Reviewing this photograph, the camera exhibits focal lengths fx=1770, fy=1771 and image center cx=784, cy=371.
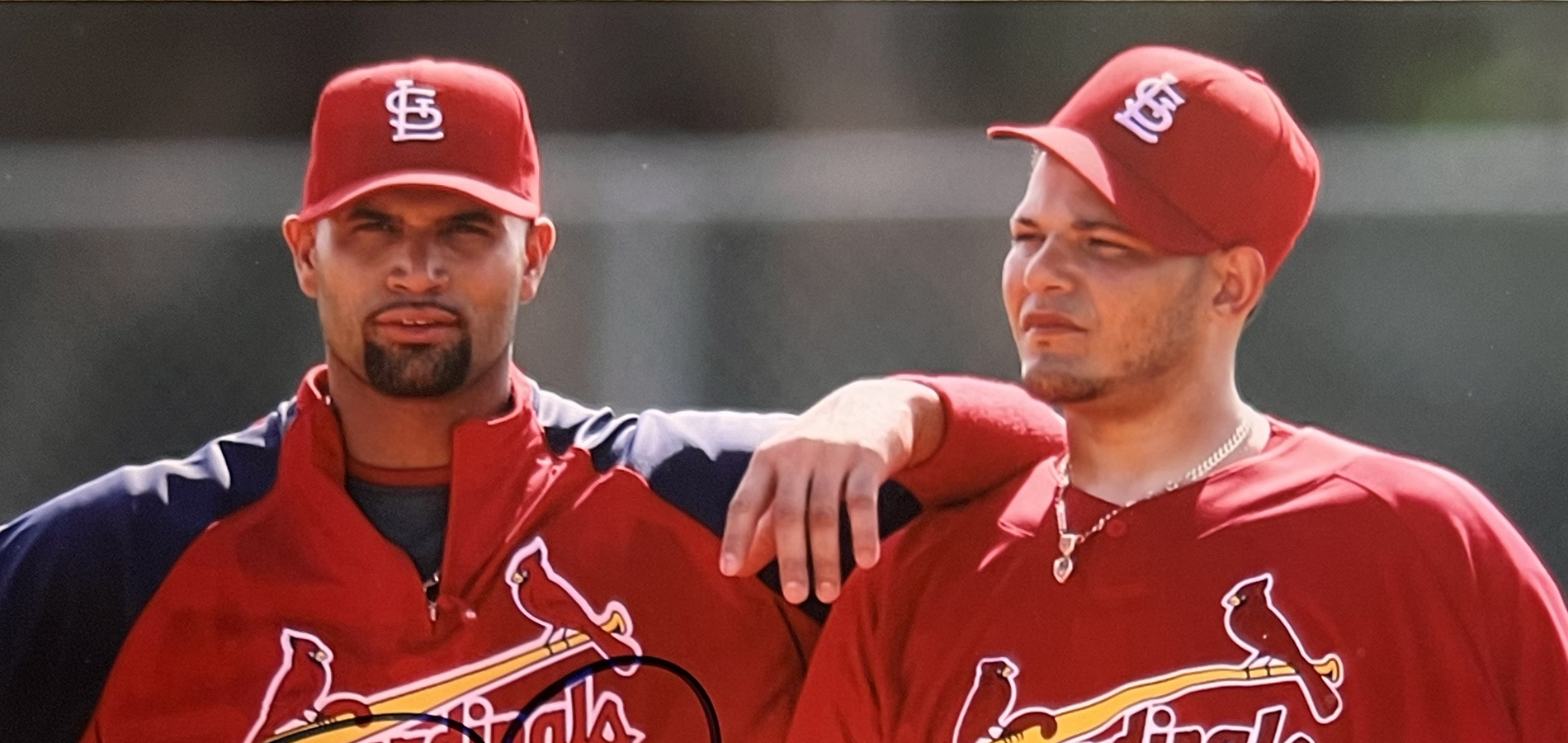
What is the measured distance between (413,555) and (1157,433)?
0.66 m

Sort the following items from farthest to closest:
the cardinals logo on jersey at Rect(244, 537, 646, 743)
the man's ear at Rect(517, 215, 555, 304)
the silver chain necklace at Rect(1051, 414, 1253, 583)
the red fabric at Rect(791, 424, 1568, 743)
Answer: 1. the man's ear at Rect(517, 215, 555, 304)
2. the cardinals logo on jersey at Rect(244, 537, 646, 743)
3. the silver chain necklace at Rect(1051, 414, 1253, 583)
4. the red fabric at Rect(791, 424, 1568, 743)

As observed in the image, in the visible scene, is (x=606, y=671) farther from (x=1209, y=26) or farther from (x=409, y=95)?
(x=1209, y=26)

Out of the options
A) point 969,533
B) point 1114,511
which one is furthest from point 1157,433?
point 969,533

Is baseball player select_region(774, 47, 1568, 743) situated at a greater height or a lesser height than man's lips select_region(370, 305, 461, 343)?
lesser

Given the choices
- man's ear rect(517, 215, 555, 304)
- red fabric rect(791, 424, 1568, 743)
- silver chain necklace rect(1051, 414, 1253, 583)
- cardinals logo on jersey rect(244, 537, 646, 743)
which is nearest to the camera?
red fabric rect(791, 424, 1568, 743)

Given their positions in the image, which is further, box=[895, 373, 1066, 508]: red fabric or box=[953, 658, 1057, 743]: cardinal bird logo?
box=[895, 373, 1066, 508]: red fabric

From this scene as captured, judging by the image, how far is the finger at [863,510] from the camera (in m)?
1.36

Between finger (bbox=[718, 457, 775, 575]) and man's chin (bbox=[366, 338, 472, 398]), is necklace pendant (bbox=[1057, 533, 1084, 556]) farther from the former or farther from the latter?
man's chin (bbox=[366, 338, 472, 398])

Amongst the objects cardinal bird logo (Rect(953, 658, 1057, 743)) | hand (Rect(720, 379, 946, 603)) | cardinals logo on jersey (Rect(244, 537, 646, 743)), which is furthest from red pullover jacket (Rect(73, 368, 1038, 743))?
cardinal bird logo (Rect(953, 658, 1057, 743))

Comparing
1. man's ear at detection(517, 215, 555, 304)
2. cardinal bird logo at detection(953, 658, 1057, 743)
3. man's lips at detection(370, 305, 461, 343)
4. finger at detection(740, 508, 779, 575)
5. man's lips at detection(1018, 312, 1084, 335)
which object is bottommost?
cardinal bird logo at detection(953, 658, 1057, 743)

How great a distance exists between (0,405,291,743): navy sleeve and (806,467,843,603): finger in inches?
21.6

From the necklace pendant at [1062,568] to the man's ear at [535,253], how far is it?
562 mm

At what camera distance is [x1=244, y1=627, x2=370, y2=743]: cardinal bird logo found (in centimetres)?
156

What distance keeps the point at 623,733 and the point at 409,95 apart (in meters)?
0.62
